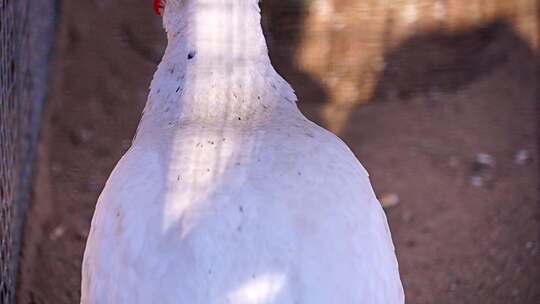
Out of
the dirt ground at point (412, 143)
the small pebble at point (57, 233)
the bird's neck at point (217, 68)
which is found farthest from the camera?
the small pebble at point (57, 233)

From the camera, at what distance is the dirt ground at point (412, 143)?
332 cm

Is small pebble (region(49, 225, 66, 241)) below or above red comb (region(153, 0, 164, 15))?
below

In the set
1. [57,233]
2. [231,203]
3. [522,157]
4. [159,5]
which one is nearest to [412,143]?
[522,157]

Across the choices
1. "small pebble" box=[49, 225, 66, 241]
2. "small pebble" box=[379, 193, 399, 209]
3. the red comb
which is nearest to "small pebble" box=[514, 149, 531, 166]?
"small pebble" box=[379, 193, 399, 209]

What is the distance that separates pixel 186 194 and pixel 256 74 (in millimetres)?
590

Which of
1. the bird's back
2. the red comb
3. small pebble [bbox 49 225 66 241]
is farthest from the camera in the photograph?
small pebble [bbox 49 225 66 241]

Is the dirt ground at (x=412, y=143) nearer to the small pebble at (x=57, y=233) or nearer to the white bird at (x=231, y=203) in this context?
the small pebble at (x=57, y=233)

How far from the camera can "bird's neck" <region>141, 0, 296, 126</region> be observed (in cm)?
247

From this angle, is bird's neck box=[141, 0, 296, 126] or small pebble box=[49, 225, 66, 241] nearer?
bird's neck box=[141, 0, 296, 126]

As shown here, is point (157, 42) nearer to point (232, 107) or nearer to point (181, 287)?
point (232, 107)

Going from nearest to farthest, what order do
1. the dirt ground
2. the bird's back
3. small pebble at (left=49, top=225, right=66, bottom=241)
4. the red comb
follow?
the bird's back < the red comb < the dirt ground < small pebble at (left=49, top=225, right=66, bottom=241)

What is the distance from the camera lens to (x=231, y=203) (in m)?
2.05

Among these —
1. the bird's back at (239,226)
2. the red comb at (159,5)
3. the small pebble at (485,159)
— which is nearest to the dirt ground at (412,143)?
the small pebble at (485,159)

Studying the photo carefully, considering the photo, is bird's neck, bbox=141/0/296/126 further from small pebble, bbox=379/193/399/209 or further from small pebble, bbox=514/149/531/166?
small pebble, bbox=514/149/531/166
